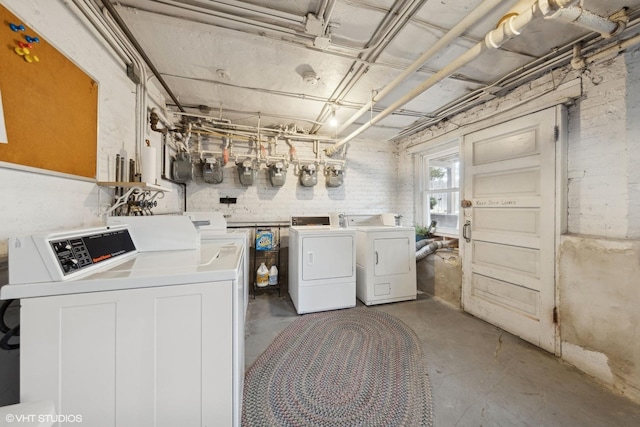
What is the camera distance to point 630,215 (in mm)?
1636

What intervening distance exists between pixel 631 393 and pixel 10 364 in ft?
11.7

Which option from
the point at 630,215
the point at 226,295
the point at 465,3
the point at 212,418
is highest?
the point at 465,3

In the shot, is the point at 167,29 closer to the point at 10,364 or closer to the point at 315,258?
the point at 10,364

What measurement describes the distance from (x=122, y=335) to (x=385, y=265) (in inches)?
104

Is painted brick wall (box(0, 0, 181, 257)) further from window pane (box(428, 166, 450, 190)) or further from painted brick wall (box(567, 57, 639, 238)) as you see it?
window pane (box(428, 166, 450, 190))

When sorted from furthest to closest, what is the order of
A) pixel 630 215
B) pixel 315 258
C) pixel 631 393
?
pixel 315 258 < pixel 630 215 < pixel 631 393

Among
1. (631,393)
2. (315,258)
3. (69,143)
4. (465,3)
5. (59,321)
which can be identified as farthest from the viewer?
(315,258)

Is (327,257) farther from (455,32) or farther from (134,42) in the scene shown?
(134,42)

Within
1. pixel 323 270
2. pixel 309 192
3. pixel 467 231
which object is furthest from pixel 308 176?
pixel 467 231

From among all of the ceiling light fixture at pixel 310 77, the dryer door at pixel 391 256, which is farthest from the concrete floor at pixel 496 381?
the ceiling light fixture at pixel 310 77

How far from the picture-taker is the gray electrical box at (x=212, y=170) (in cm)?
311

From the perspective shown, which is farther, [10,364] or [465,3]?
[465,3]

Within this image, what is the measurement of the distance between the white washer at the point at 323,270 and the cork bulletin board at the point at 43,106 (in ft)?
6.25

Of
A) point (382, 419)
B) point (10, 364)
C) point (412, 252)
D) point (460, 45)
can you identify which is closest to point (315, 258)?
point (412, 252)
